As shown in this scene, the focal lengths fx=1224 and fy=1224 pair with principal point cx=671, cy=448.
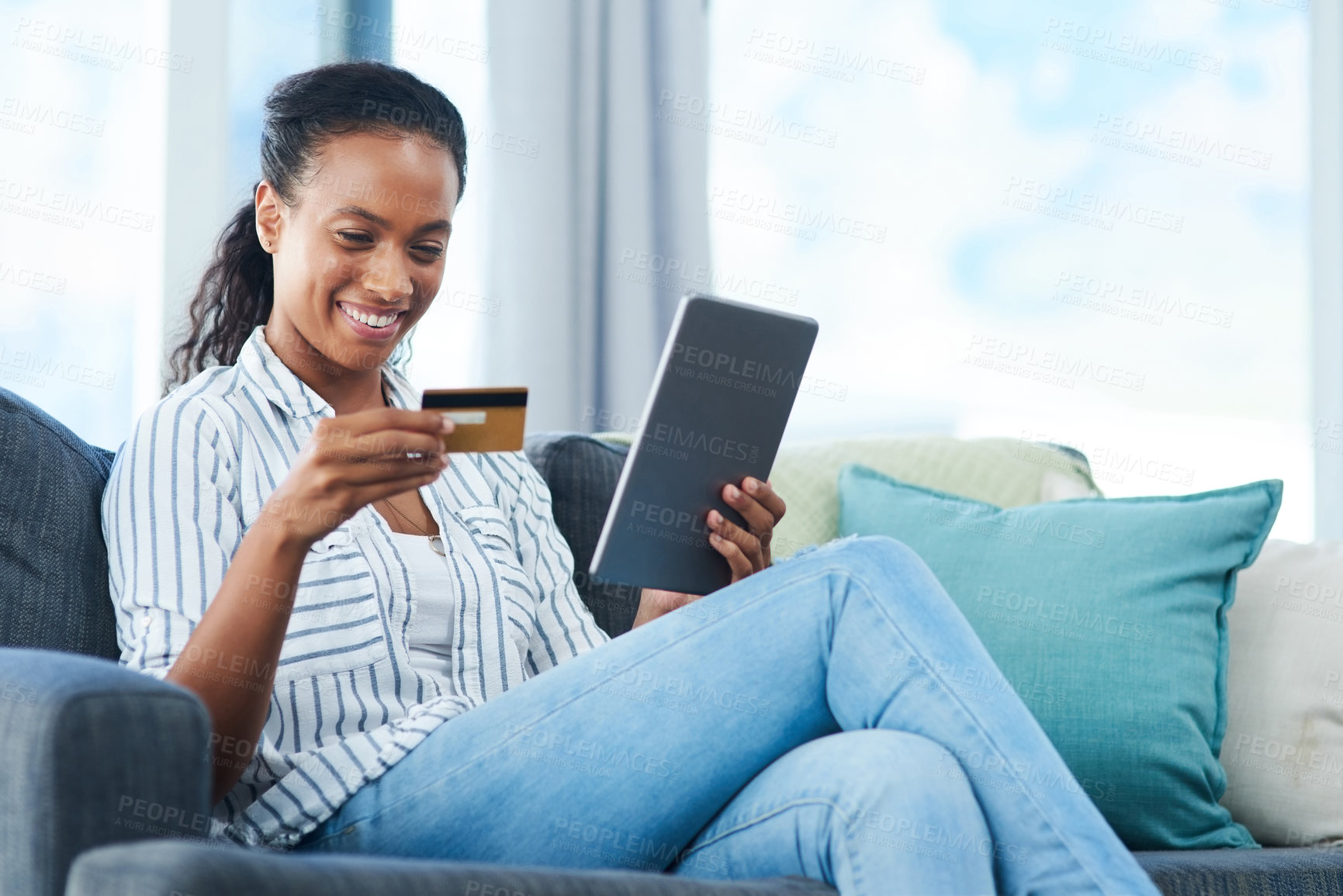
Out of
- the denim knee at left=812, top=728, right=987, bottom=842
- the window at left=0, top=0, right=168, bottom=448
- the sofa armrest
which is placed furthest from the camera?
the window at left=0, top=0, right=168, bottom=448

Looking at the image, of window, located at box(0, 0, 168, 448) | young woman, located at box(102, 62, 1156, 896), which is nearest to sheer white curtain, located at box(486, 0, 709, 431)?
window, located at box(0, 0, 168, 448)

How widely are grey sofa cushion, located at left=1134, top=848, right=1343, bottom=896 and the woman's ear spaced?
3.77 feet

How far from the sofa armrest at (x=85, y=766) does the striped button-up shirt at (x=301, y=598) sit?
6.5 inches

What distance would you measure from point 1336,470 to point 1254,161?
712 mm

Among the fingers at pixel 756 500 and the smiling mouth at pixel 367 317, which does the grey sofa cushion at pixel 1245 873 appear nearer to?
the fingers at pixel 756 500

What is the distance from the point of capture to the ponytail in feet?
4.95

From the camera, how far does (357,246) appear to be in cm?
133

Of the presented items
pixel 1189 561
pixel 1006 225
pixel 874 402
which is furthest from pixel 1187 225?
pixel 1189 561

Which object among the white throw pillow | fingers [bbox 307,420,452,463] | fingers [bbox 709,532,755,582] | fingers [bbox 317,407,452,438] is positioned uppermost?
fingers [bbox 317,407,452,438]

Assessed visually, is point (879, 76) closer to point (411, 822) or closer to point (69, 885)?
point (411, 822)

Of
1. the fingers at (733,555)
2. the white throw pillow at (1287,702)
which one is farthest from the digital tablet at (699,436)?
the white throw pillow at (1287,702)

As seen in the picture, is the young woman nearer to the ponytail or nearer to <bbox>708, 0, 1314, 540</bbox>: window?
the ponytail

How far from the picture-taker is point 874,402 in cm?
263

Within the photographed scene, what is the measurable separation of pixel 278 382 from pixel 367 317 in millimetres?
120
